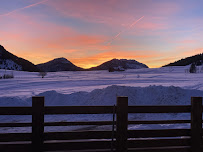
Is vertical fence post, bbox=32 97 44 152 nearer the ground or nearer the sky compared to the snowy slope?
nearer the ground

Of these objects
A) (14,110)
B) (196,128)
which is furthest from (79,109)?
(196,128)

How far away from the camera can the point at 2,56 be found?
17450 centimetres

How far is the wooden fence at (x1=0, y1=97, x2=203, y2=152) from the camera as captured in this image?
4141 mm

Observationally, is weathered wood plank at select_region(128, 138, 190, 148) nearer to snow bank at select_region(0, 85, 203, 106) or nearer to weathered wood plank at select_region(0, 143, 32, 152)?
weathered wood plank at select_region(0, 143, 32, 152)

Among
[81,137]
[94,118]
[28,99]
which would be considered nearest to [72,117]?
[94,118]

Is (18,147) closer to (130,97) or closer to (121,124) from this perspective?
(121,124)

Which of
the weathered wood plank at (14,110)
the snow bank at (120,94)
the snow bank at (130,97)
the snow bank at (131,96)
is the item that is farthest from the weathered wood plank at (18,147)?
the snow bank at (131,96)

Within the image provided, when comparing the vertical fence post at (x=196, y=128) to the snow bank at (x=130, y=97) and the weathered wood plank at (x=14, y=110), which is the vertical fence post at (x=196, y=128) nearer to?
the weathered wood plank at (x=14, y=110)

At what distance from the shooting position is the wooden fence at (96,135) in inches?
163

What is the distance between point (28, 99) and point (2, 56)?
599 ft

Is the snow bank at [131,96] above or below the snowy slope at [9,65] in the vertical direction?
below

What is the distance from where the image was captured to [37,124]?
13.5 ft

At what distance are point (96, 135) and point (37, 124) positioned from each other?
133cm

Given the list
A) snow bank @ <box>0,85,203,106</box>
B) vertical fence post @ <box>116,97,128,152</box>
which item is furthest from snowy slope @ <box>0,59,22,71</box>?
vertical fence post @ <box>116,97,128,152</box>
